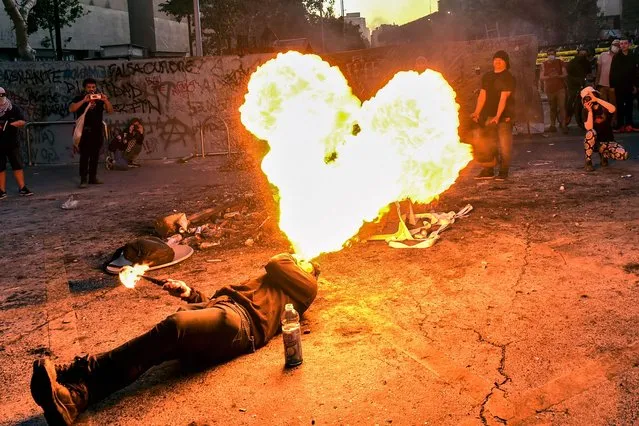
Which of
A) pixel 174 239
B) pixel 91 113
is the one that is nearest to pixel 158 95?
pixel 91 113

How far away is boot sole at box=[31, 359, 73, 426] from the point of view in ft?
11.9

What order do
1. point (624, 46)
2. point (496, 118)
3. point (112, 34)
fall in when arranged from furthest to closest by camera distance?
point (112, 34) < point (624, 46) < point (496, 118)

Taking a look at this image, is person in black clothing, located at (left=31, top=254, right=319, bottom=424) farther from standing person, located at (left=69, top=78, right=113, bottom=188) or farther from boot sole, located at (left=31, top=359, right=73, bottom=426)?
standing person, located at (left=69, top=78, right=113, bottom=188)

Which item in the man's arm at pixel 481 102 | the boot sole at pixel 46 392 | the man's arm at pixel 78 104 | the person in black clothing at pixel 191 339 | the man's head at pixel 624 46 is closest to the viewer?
the boot sole at pixel 46 392

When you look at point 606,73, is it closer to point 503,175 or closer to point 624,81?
point 624,81

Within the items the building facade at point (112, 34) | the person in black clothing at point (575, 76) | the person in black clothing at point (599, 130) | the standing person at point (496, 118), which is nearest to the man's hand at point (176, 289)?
the standing person at point (496, 118)

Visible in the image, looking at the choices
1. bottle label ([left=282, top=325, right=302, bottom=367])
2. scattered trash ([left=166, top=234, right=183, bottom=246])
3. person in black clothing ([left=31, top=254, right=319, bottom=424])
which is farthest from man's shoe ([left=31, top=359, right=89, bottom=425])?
scattered trash ([left=166, top=234, right=183, bottom=246])

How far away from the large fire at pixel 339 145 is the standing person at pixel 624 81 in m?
10.0

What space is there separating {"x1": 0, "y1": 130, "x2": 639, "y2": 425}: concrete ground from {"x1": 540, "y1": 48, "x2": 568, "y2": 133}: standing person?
26.1 ft

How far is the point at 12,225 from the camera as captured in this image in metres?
9.65

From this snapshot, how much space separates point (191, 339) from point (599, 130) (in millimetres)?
9435

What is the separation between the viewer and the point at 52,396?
366cm

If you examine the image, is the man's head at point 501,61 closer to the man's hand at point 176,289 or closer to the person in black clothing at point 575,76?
the person in black clothing at point 575,76

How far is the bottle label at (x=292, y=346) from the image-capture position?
4.34 metres
